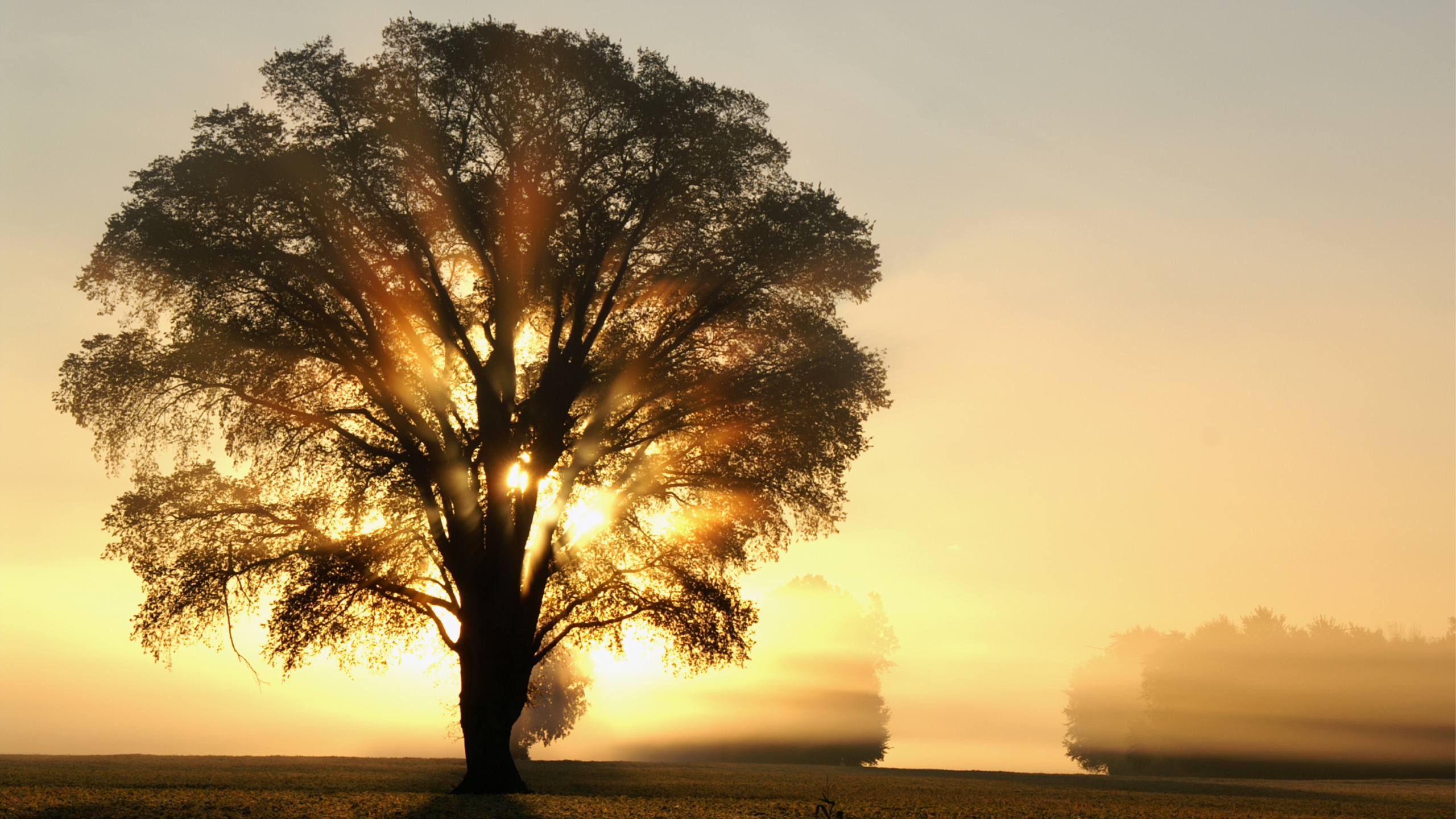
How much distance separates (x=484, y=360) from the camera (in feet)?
84.0

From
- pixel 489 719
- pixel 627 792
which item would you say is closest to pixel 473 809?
pixel 489 719

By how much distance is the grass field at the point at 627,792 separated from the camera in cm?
1866

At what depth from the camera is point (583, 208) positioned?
24.5 m

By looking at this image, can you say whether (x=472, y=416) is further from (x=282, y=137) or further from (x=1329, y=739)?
(x=1329, y=739)

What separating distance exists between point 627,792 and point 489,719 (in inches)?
215

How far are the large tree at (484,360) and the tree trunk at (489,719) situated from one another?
2.6 inches

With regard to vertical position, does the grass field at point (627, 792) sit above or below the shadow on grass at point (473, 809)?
below

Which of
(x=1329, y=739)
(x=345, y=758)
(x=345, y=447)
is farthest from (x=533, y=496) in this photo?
(x=1329, y=739)

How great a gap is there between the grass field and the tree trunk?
106 centimetres

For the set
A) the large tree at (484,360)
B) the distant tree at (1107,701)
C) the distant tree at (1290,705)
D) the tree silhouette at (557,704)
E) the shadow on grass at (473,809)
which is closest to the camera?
the shadow on grass at (473,809)

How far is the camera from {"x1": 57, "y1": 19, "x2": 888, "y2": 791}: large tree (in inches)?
920

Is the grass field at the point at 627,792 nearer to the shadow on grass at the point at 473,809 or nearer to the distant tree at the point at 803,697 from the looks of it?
the shadow on grass at the point at 473,809

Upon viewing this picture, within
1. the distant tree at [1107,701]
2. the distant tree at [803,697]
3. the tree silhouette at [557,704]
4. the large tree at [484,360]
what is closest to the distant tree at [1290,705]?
the distant tree at [1107,701]

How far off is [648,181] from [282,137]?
27.0 feet
